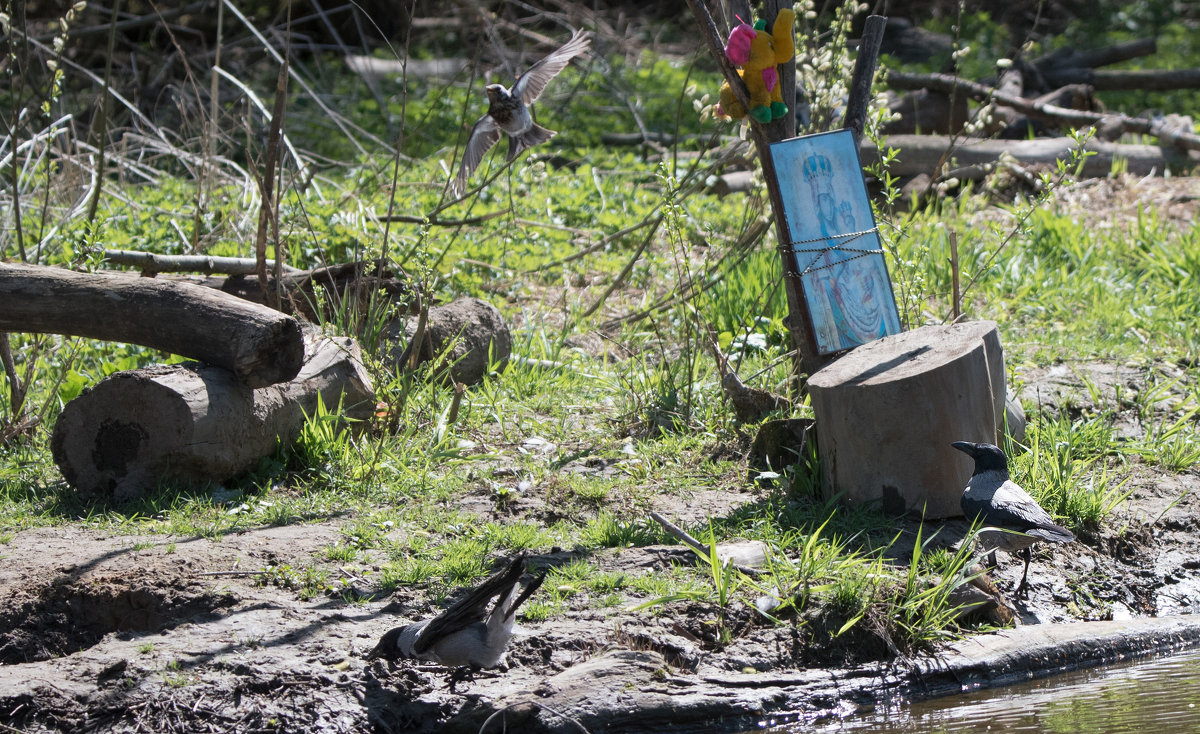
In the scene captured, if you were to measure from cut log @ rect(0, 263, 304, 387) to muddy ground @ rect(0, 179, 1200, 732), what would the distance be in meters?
0.72

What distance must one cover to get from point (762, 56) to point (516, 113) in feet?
3.89

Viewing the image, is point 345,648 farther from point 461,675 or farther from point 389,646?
point 461,675

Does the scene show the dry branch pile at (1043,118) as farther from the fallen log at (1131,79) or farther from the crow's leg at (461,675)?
the crow's leg at (461,675)

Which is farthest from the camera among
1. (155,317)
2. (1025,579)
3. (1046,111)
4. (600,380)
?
(1046,111)

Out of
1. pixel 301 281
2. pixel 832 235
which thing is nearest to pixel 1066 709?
pixel 832 235

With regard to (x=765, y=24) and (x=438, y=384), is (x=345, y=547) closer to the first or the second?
(x=438, y=384)

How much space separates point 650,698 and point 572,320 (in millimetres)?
3867

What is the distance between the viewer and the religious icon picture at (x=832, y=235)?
468 cm

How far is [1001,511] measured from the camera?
12.7ft

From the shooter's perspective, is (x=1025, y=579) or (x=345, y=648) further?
(x=1025, y=579)

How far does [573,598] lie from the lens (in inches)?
150

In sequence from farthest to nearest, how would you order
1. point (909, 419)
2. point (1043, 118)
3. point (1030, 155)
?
1. point (1043, 118)
2. point (1030, 155)
3. point (909, 419)

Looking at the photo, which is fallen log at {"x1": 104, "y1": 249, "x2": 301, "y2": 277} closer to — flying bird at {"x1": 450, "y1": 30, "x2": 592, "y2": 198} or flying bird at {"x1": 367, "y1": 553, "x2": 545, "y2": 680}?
flying bird at {"x1": 450, "y1": 30, "x2": 592, "y2": 198}

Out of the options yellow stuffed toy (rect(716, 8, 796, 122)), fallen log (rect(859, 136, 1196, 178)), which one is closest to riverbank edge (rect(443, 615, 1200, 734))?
yellow stuffed toy (rect(716, 8, 796, 122))
